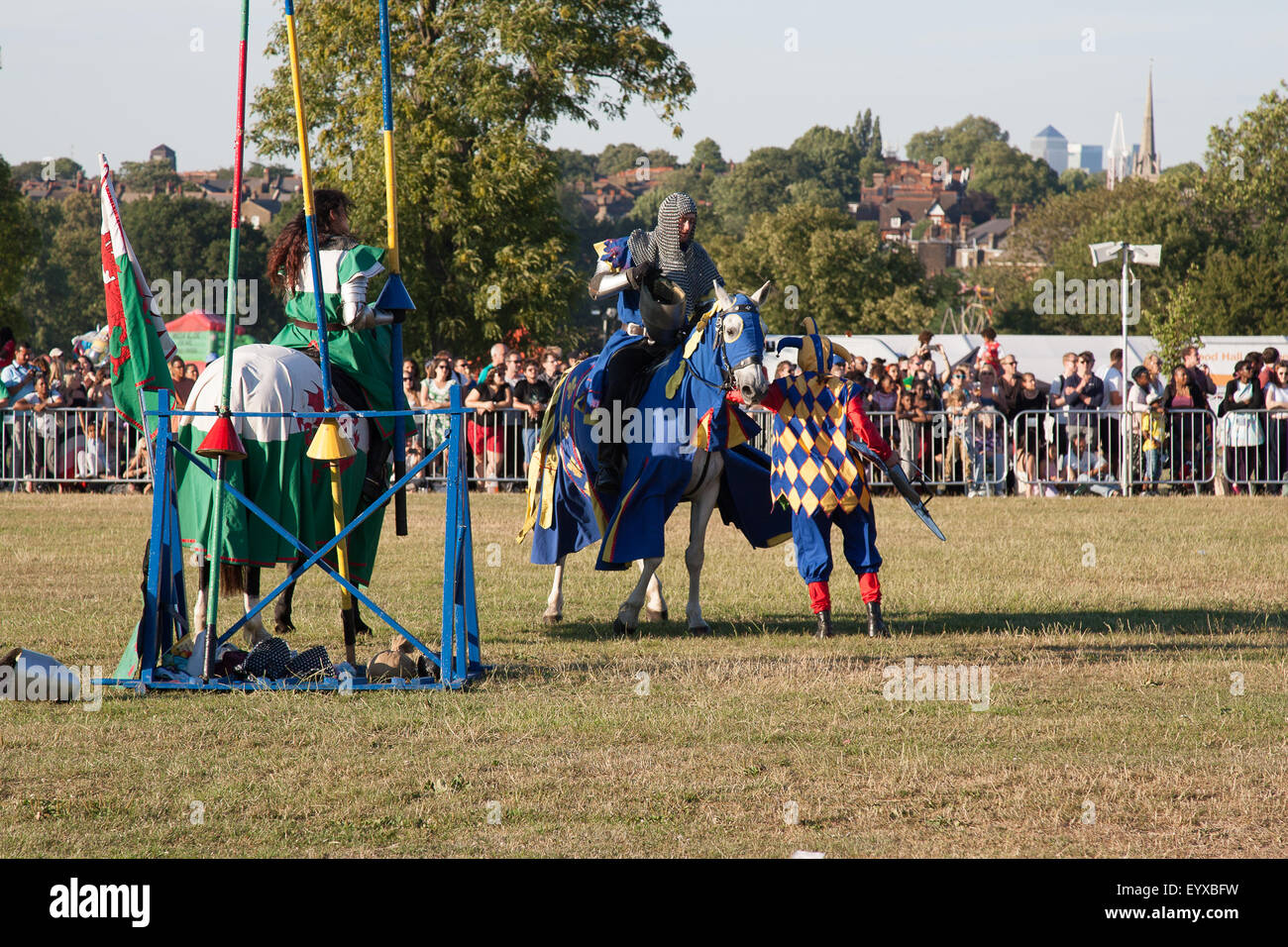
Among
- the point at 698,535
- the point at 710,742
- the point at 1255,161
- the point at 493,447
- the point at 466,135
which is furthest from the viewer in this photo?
the point at 1255,161

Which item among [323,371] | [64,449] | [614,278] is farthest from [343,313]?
[64,449]

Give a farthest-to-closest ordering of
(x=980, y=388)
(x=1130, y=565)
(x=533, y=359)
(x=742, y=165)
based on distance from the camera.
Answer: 1. (x=742, y=165)
2. (x=533, y=359)
3. (x=980, y=388)
4. (x=1130, y=565)

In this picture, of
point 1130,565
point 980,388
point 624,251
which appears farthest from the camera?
point 980,388

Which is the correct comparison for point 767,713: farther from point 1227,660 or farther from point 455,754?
point 1227,660

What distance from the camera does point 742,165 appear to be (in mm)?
142250

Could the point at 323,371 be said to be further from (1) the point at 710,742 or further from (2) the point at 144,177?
(2) the point at 144,177

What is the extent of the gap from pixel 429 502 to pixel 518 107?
48.3ft

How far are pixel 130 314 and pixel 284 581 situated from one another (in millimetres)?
1665

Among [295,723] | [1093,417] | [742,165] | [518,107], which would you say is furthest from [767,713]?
[742,165]

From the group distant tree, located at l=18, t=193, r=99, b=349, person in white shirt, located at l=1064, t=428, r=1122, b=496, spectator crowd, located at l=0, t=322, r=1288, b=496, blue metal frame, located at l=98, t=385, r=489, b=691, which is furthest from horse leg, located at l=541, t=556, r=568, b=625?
distant tree, located at l=18, t=193, r=99, b=349

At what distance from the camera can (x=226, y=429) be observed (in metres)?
7.38

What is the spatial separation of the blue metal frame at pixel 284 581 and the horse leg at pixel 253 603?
2.11 feet

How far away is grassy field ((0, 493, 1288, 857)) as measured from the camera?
5.27 metres
